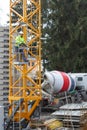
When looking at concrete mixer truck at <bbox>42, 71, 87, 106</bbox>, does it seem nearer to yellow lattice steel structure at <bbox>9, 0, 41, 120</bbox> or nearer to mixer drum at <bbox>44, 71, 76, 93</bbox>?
mixer drum at <bbox>44, 71, 76, 93</bbox>

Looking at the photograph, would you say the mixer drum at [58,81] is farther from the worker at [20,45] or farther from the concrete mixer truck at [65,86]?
the worker at [20,45]

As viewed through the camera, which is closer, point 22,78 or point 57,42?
point 22,78

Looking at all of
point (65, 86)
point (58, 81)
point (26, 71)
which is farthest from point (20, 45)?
point (65, 86)

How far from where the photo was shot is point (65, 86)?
19.1 m

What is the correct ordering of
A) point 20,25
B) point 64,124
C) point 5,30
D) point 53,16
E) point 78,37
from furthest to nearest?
point 53,16
point 78,37
point 5,30
point 20,25
point 64,124

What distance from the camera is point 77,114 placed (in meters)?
16.7

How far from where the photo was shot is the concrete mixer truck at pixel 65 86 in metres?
18.4

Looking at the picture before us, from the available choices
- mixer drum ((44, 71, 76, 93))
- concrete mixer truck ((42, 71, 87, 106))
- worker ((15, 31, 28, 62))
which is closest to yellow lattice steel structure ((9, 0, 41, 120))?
worker ((15, 31, 28, 62))

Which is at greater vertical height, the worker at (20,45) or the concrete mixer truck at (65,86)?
the worker at (20,45)

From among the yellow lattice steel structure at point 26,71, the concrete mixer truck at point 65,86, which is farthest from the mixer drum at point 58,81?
the yellow lattice steel structure at point 26,71

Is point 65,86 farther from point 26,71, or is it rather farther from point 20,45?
point 20,45

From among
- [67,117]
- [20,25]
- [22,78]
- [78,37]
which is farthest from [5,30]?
[78,37]

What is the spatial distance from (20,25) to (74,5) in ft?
48.0

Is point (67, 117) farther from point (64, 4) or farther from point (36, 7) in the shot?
point (64, 4)
